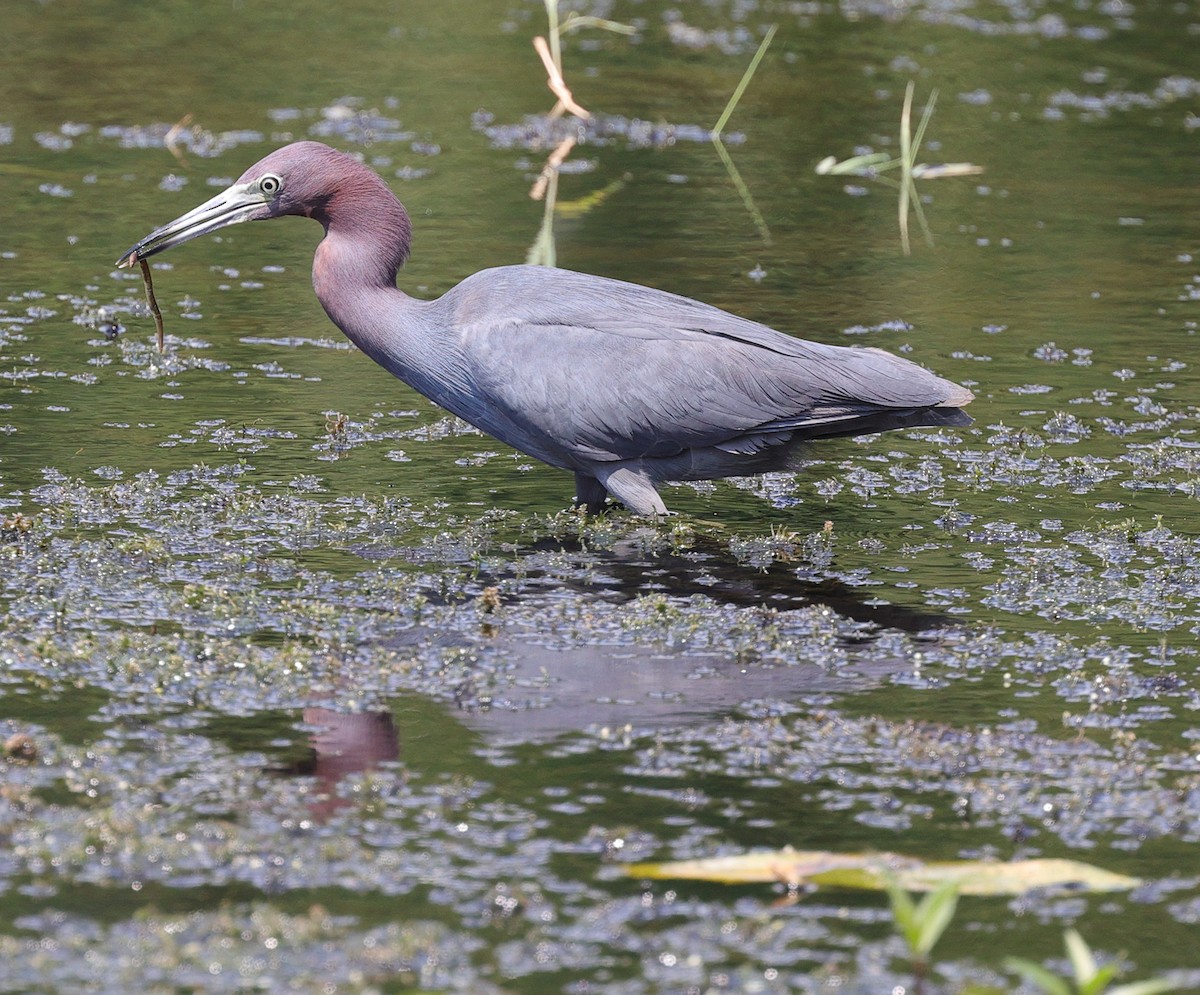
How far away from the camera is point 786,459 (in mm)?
7414

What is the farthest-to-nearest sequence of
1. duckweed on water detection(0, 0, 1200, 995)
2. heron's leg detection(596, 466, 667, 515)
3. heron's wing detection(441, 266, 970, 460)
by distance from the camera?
1. heron's leg detection(596, 466, 667, 515)
2. heron's wing detection(441, 266, 970, 460)
3. duckweed on water detection(0, 0, 1200, 995)

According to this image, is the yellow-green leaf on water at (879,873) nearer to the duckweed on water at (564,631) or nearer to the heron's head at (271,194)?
the duckweed on water at (564,631)

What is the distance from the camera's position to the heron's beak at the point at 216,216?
7328 millimetres

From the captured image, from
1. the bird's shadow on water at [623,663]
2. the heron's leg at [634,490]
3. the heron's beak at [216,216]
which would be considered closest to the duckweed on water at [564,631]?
the bird's shadow on water at [623,663]

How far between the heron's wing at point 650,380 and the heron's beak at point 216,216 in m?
1.03

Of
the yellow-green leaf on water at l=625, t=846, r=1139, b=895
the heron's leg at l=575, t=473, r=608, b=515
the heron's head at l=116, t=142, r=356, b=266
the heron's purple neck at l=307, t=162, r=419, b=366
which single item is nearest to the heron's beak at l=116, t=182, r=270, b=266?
the heron's head at l=116, t=142, r=356, b=266

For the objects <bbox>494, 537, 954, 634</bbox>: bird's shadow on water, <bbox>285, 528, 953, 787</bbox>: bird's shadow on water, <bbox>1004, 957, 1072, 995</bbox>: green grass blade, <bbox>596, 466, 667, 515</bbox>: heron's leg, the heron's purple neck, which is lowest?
<bbox>494, 537, 954, 634</bbox>: bird's shadow on water

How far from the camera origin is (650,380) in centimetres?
709

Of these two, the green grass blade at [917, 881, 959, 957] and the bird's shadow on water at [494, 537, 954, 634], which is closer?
the green grass blade at [917, 881, 959, 957]

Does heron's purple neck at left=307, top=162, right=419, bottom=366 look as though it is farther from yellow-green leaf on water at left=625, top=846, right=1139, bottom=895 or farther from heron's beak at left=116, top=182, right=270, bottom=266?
yellow-green leaf on water at left=625, top=846, right=1139, bottom=895

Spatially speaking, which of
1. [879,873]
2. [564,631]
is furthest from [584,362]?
[879,873]

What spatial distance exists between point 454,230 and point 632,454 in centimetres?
488

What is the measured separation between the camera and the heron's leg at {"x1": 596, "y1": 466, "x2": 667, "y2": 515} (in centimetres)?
718

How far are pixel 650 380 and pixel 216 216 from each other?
6.30 ft
